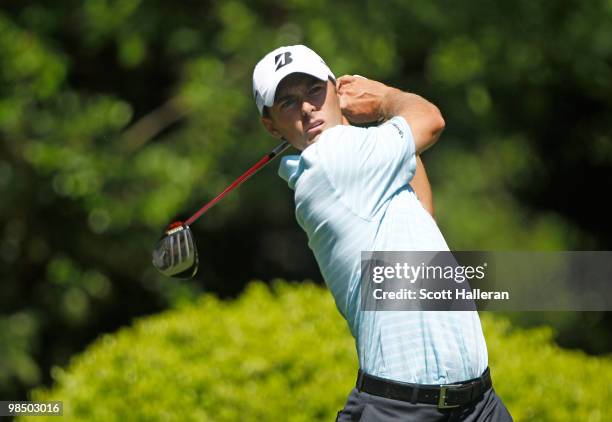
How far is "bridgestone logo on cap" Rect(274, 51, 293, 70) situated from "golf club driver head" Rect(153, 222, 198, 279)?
58 centimetres

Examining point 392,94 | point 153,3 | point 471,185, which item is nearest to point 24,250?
point 153,3

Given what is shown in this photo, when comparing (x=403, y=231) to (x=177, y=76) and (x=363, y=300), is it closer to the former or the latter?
(x=363, y=300)

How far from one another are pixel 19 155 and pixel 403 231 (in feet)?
15.6

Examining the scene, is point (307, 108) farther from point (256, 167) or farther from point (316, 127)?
point (256, 167)

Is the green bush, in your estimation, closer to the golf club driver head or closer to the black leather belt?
the golf club driver head

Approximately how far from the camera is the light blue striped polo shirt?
2426 millimetres

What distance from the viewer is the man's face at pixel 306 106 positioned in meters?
2.60

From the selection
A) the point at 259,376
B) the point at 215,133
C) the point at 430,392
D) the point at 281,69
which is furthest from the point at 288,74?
the point at 215,133

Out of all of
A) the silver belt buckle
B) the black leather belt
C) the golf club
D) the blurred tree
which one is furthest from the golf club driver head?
the blurred tree

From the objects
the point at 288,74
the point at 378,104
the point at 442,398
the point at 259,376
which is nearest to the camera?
the point at 442,398

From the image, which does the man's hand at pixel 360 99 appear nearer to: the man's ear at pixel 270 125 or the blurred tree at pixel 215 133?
the man's ear at pixel 270 125

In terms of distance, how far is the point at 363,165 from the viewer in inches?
97.3

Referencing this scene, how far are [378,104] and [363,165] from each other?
32cm

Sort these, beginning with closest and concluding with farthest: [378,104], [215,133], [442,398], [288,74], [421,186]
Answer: [442,398], [288,74], [378,104], [421,186], [215,133]
